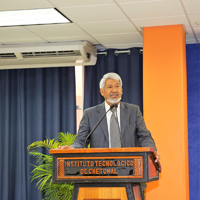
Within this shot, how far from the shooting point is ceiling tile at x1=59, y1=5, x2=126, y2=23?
4.14m

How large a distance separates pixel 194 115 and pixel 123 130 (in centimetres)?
294

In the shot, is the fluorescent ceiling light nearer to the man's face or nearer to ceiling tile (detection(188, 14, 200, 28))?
ceiling tile (detection(188, 14, 200, 28))

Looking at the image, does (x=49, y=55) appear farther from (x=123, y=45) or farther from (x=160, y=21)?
(x=160, y=21)

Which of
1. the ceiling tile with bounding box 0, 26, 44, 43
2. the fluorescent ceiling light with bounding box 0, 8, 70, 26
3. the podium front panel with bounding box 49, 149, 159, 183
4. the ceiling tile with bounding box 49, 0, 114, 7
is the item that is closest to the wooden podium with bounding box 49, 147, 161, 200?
the podium front panel with bounding box 49, 149, 159, 183

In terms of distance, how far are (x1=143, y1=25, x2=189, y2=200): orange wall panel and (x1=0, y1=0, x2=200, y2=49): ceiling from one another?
254mm

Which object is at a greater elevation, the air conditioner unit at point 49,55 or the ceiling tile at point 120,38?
the ceiling tile at point 120,38

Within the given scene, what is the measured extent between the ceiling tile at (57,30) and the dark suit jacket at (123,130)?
→ 2.09 meters

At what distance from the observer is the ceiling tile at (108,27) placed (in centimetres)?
470

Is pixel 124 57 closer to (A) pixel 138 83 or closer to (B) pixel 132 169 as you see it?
(A) pixel 138 83

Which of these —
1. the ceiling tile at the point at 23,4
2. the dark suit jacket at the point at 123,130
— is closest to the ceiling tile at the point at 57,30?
the ceiling tile at the point at 23,4

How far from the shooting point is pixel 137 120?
2.95 metres

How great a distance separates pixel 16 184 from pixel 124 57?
2606 millimetres

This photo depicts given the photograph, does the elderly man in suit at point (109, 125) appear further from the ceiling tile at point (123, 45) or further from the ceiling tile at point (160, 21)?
the ceiling tile at point (123, 45)

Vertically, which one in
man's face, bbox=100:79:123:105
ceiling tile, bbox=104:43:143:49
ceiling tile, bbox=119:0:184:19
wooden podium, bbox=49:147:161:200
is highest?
ceiling tile, bbox=119:0:184:19
